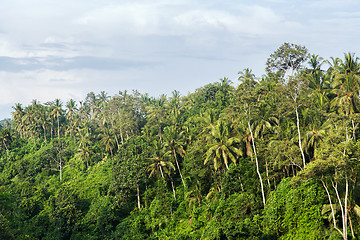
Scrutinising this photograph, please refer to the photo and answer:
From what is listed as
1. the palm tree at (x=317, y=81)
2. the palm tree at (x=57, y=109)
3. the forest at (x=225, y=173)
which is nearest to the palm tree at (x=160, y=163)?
→ the forest at (x=225, y=173)

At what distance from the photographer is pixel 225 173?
34219mm

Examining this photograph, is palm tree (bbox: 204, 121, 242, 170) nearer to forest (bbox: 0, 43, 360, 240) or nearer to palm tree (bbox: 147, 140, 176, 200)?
forest (bbox: 0, 43, 360, 240)

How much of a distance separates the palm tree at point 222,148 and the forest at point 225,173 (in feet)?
0.43

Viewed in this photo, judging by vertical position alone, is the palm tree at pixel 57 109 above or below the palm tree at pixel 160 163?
above

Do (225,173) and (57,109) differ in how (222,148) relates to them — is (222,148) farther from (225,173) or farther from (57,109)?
(57,109)

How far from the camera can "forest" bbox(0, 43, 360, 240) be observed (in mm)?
23031

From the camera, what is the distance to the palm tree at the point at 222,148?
3484cm

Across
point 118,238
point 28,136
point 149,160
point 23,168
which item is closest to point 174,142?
point 149,160

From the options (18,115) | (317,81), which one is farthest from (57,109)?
(317,81)

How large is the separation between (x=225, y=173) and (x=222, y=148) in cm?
309

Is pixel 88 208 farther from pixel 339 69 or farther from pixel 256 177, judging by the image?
pixel 339 69

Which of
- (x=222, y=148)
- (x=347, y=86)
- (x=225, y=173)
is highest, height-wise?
(x=347, y=86)

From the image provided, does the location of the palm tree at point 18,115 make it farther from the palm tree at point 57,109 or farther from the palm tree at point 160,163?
the palm tree at point 160,163

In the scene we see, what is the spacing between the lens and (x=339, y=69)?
3941 centimetres
